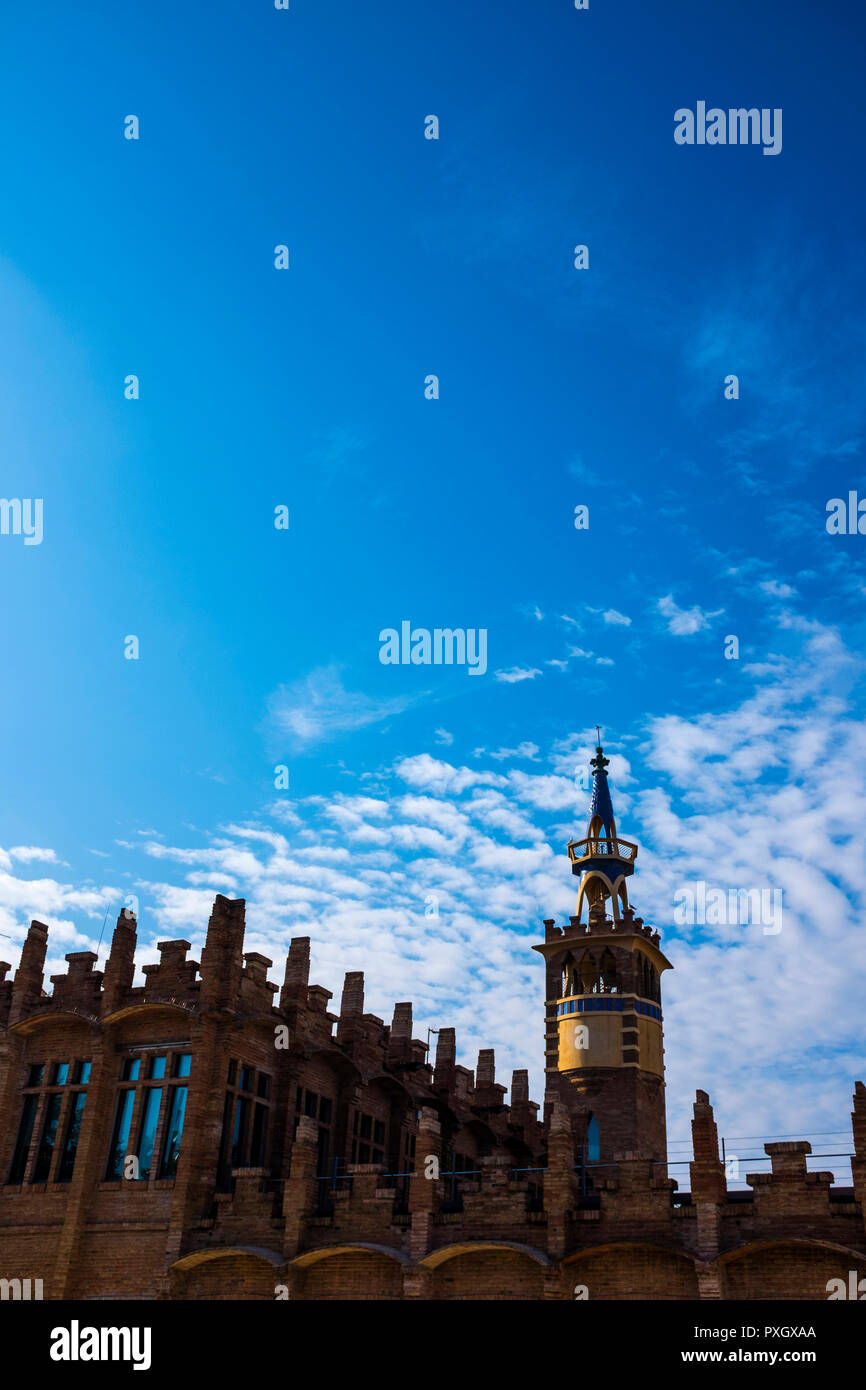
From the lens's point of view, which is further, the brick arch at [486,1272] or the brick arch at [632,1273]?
the brick arch at [486,1272]

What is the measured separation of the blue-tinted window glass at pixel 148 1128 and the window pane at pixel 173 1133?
42cm

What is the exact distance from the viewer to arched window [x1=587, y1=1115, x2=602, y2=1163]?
45.8m

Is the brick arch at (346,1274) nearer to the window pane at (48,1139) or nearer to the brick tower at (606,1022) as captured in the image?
the window pane at (48,1139)

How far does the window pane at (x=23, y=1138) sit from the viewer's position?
1407 inches

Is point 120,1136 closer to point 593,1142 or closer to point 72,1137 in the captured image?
point 72,1137

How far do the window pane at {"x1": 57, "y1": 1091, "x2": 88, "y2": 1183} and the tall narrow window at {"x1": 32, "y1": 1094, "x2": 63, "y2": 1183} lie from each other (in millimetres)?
461

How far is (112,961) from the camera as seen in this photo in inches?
1417

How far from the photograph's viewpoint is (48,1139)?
35500 mm

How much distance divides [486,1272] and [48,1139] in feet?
47.3

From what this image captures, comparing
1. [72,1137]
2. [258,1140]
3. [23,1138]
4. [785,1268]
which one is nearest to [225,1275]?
[258,1140]

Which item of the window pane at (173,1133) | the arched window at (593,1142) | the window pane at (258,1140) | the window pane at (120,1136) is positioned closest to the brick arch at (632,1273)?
the window pane at (258,1140)

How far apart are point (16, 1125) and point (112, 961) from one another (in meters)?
5.94

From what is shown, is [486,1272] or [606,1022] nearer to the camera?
[486,1272]
